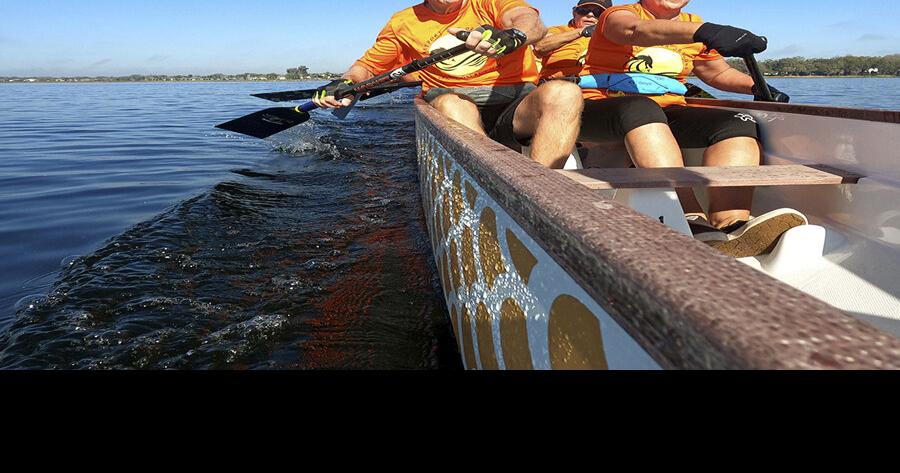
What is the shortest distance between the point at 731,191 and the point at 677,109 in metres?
0.62

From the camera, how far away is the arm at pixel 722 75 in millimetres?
3408

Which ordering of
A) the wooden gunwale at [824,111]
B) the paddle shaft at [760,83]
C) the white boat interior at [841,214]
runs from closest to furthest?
the white boat interior at [841,214]
the wooden gunwale at [824,111]
the paddle shaft at [760,83]

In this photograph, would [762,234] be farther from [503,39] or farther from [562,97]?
[503,39]

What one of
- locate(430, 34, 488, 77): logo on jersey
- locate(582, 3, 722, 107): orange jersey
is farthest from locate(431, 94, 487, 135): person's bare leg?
locate(582, 3, 722, 107): orange jersey

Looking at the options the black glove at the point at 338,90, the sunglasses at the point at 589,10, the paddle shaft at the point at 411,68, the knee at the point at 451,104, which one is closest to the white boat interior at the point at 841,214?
the knee at the point at 451,104

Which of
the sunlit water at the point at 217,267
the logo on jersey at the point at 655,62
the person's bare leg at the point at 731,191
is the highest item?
the logo on jersey at the point at 655,62

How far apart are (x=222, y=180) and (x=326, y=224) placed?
103 inches

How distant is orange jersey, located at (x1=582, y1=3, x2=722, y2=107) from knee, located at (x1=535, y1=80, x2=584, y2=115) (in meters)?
0.52

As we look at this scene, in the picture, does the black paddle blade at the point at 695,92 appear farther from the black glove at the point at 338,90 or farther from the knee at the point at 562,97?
the black glove at the point at 338,90

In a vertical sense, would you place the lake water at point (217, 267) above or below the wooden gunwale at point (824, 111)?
below

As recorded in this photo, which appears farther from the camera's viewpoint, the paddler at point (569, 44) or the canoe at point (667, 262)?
the paddler at point (569, 44)
